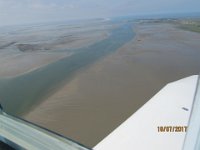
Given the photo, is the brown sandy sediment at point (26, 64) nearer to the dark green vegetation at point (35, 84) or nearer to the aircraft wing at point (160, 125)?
the dark green vegetation at point (35, 84)

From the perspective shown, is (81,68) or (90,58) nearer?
(81,68)

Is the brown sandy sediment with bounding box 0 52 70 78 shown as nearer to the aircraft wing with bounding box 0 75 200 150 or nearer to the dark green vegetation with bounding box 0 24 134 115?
the dark green vegetation with bounding box 0 24 134 115

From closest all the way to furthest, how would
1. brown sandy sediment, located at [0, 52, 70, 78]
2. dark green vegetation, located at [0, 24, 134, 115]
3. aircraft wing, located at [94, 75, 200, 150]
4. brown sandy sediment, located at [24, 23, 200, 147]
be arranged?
aircraft wing, located at [94, 75, 200, 150]
brown sandy sediment, located at [24, 23, 200, 147]
dark green vegetation, located at [0, 24, 134, 115]
brown sandy sediment, located at [0, 52, 70, 78]

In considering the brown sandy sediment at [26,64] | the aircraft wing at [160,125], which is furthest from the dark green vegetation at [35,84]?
the aircraft wing at [160,125]

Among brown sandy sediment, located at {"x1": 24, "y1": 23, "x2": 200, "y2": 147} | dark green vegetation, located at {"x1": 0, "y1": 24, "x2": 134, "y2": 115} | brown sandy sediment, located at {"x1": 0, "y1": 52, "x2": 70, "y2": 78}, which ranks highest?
brown sandy sediment, located at {"x1": 24, "y1": 23, "x2": 200, "y2": 147}

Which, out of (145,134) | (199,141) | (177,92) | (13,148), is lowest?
(13,148)

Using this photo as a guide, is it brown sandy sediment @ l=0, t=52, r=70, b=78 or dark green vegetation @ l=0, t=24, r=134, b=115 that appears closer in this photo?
dark green vegetation @ l=0, t=24, r=134, b=115

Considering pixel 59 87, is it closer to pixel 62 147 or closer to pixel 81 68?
pixel 81 68

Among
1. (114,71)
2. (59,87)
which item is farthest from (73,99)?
(114,71)

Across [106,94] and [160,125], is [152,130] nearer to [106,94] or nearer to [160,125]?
[160,125]
